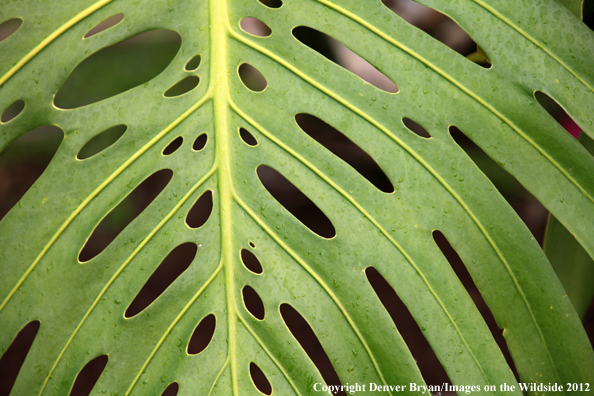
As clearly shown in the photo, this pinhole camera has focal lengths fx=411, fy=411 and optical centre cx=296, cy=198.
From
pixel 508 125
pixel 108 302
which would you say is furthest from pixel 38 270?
pixel 508 125

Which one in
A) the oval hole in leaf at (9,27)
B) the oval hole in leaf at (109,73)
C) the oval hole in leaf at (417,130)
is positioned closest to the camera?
A: the oval hole in leaf at (417,130)

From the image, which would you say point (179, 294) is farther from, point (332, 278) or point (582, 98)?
point (582, 98)

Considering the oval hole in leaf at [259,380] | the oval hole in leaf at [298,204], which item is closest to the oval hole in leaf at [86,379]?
the oval hole in leaf at [259,380]

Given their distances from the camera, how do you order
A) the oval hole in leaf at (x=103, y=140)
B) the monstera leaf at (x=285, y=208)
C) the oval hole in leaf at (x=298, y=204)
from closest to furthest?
the monstera leaf at (x=285, y=208) < the oval hole in leaf at (x=103, y=140) < the oval hole in leaf at (x=298, y=204)

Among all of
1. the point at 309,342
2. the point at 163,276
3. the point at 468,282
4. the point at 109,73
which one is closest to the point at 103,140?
the point at 109,73

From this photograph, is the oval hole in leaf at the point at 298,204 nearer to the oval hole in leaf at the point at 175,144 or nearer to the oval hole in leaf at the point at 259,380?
the oval hole in leaf at the point at 259,380

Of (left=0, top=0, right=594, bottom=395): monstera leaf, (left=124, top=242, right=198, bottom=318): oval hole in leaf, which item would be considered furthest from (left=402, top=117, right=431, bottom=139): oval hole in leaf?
(left=124, top=242, right=198, bottom=318): oval hole in leaf
